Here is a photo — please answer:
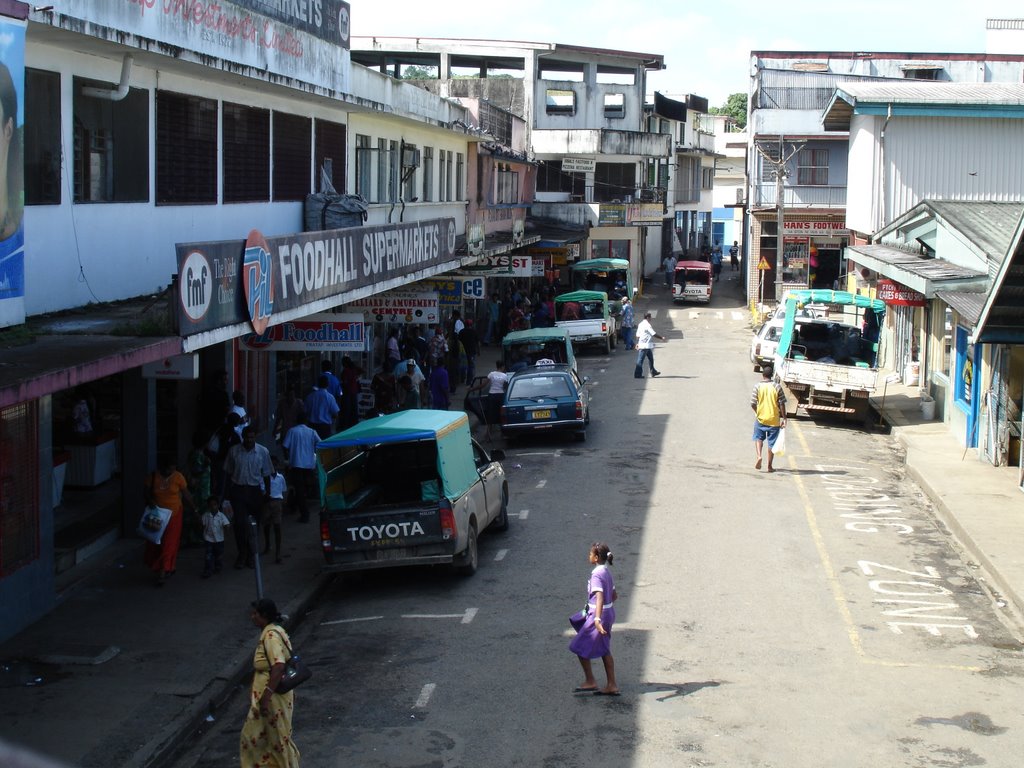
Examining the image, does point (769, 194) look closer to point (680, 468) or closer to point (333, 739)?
point (680, 468)

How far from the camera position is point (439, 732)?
33.1 feet

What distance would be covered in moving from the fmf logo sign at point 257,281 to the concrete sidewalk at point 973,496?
8.99 metres

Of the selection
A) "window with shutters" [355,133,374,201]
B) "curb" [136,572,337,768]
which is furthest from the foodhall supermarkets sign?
"curb" [136,572,337,768]

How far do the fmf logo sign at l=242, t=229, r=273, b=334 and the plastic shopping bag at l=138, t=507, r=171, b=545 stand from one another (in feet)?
7.52

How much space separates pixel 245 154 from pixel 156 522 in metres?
7.11

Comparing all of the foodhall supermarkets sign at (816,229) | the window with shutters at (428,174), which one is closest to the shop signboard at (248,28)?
the window with shutters at (428,174)

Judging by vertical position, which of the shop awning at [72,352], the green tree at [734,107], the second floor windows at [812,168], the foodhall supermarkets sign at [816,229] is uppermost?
the green tree at [734,107]

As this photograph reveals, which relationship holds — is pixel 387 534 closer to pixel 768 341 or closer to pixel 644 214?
pixel 768 341

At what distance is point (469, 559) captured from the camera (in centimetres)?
1476

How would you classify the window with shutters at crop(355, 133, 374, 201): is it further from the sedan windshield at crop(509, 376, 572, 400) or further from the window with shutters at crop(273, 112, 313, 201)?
the sedan windshield at crop(509, 376, 572, 400)

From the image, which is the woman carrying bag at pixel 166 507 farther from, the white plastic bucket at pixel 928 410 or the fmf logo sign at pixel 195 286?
the white plastic bucket at pixel 928 410

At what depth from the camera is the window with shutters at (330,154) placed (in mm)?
22797

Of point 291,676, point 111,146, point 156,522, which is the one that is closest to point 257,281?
point 111,146

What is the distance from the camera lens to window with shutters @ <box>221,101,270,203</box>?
18.3 m
